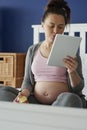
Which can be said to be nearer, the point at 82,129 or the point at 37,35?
the point at 82,129

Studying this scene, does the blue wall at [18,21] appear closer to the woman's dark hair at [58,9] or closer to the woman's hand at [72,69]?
the woman's dark hair at [58,9]

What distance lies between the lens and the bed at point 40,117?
693 mm

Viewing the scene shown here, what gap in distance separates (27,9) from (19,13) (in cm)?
10

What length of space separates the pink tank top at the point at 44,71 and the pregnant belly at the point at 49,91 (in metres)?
0.03

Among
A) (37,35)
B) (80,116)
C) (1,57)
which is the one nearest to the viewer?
(80,116)

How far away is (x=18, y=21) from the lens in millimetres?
3309

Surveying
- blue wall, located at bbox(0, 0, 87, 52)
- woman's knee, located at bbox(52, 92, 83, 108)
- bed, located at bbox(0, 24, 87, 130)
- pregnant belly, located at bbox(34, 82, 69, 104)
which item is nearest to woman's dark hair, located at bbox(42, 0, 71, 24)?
pregnant belly, located at bbox(34, 82, 69, 104)

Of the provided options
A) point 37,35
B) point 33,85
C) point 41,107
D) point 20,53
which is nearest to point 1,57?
point 20,53

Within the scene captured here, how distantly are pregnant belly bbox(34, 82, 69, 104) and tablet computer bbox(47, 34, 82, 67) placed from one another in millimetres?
136

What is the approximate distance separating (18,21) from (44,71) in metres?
1.89

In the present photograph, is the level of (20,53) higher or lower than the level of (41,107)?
lower

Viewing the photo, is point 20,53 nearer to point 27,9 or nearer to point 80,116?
point 27,9

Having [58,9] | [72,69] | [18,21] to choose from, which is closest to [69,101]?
[72,69]

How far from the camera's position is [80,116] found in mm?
685
